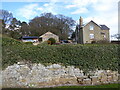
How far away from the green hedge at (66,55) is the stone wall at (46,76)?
0.22 m

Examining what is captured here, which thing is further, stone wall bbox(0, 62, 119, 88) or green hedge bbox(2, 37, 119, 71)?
green hedge bbox(2, 37, 119, 71)

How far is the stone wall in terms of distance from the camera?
513 centimetres

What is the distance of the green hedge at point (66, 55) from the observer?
5270 millimetres

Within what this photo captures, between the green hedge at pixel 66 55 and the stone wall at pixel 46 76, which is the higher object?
the green hedge at pixel 66 55

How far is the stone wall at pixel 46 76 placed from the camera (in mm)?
5129

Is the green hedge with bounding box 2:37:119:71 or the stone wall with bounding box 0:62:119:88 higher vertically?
the green hedge with bounding box 2:37:119:71

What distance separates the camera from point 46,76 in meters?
5.29

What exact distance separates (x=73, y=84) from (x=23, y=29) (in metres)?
40.2

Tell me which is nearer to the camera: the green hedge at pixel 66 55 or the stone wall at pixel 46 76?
the stone wall at pixel 46 76

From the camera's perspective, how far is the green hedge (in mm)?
5270

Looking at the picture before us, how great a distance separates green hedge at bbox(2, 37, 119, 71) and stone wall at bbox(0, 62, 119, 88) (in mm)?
224

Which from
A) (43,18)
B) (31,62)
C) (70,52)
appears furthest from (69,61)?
(43,18)

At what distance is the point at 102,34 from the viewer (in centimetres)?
3428

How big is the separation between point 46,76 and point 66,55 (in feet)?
4.12
